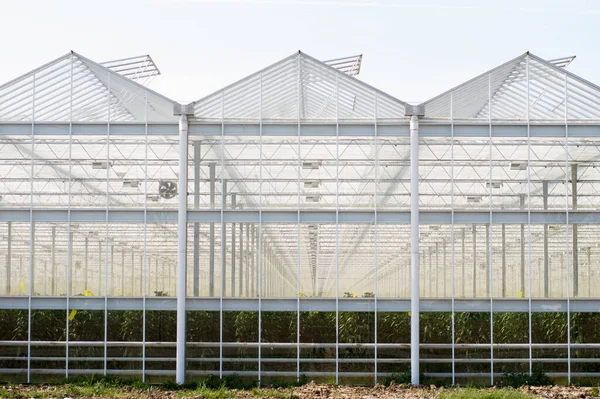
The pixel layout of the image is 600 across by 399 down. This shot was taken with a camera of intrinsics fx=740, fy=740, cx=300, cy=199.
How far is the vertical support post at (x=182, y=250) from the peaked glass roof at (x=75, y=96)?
108 centimetres

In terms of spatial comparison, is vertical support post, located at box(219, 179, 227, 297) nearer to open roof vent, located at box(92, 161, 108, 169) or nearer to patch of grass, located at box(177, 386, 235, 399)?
patch of grass, located at box(177, 386, 235, 399)

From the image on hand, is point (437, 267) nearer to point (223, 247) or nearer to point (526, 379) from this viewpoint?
point (526, 379)

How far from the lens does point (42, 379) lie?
910 inches

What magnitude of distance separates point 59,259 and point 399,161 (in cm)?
1128

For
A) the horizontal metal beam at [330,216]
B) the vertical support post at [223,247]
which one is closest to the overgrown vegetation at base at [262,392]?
the vertical support post at [223,247]

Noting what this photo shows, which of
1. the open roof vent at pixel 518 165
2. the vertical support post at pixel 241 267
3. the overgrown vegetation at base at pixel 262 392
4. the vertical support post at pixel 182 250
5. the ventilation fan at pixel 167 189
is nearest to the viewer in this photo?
the overgrown vegetation at base at pixel 262 392

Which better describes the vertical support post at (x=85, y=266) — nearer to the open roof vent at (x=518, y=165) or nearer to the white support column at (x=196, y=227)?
the white support column at (x=196, y=227)

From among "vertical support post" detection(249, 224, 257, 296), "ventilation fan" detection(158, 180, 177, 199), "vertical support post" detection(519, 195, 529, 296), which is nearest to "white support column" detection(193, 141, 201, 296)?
"ventilation fan" detection(158, 180, 177, 199)

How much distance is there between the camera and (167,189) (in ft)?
77.8

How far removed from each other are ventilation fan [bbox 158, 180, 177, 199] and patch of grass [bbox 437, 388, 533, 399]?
1025 centimetres

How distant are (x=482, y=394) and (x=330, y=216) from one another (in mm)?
7026

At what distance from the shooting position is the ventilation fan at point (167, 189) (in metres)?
23.7

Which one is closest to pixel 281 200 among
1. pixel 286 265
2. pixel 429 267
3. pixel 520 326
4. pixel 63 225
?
pixel 286 265

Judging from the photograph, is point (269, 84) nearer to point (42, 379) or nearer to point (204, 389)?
point (204, 389)
